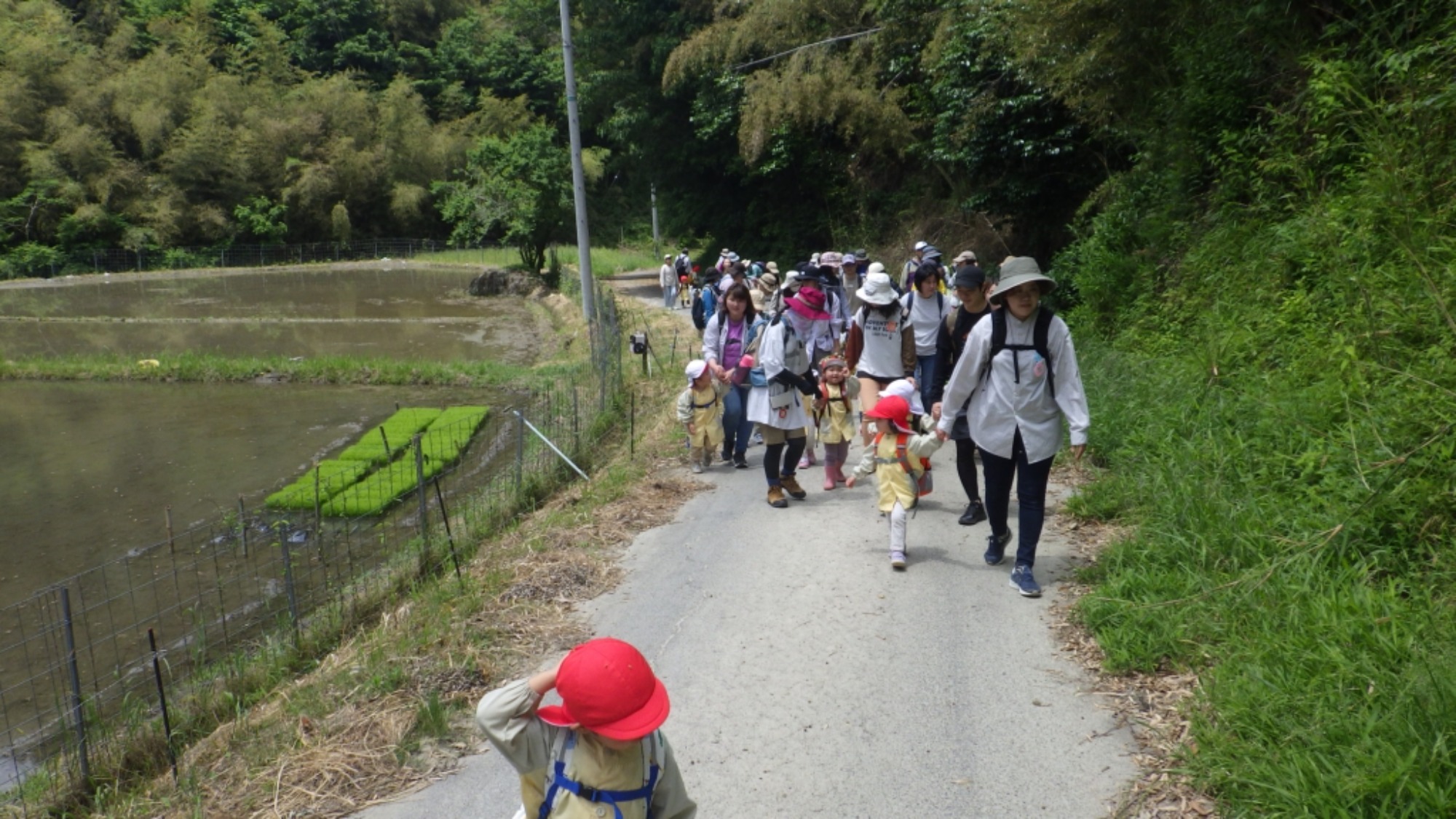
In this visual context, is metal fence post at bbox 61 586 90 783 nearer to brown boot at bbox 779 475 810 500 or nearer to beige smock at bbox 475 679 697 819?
beige smock at bbox 475 679 697 819

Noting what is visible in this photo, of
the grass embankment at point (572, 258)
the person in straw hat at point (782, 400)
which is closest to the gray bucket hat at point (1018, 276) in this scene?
the person in straw hat at point (782, 400)

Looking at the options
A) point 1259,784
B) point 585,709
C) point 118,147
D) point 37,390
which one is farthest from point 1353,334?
point 118,147

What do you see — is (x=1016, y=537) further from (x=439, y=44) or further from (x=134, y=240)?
(x=439, y=44)

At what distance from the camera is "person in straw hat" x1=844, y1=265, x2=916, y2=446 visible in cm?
740

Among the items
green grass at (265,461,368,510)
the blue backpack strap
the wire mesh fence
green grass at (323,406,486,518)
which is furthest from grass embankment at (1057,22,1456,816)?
green grass at (265,461,368,510)

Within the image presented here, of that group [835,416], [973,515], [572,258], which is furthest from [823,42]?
[572,258]

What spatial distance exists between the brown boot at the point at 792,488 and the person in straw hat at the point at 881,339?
2.55ft

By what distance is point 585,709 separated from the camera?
2.49 meters

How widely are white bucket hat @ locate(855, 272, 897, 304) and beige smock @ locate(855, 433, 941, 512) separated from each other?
4.99ft

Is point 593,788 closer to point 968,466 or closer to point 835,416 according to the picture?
point 968,466

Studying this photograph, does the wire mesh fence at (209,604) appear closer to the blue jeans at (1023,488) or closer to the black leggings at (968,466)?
the black leggings at (968,466)

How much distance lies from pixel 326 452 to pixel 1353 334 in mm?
11919

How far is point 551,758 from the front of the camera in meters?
2.72

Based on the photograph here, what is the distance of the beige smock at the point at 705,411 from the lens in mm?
8656
